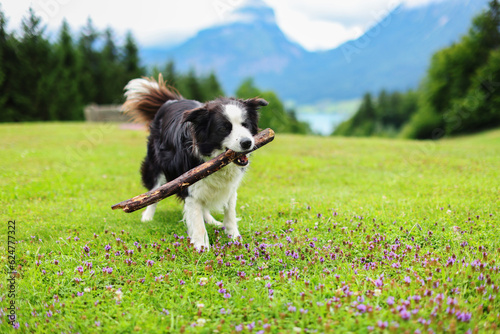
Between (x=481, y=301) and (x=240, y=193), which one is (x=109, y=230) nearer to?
(x=240, y=193)

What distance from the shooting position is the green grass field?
9.58ft

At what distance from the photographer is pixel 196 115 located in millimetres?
4434

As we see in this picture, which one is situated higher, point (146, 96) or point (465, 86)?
point (465, 86)

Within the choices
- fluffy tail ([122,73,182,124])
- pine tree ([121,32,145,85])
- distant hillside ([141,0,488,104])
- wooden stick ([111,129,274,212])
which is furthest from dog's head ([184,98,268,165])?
distant hillside ([141,0,488,104])

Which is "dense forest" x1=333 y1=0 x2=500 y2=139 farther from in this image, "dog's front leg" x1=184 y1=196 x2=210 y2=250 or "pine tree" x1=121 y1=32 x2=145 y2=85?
"dog's front leg" x1=184 y1=196 x2=210 y2=250

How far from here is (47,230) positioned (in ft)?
16.9

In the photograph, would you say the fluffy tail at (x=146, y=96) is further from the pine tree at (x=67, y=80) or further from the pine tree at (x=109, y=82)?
the pine tree at (x=109, y=82)

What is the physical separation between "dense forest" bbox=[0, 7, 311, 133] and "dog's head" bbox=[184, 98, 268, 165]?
26261 millimetres

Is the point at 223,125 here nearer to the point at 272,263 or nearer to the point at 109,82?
the point at 272,263

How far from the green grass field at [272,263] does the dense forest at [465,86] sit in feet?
92.9

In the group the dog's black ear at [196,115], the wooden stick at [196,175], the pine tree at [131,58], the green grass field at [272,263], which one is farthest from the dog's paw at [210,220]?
the pine tree at [131,58]

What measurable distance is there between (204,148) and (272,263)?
172 cm

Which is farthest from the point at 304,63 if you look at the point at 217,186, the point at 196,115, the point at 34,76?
the point at 196,115

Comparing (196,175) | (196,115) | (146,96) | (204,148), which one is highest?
(146,96)
